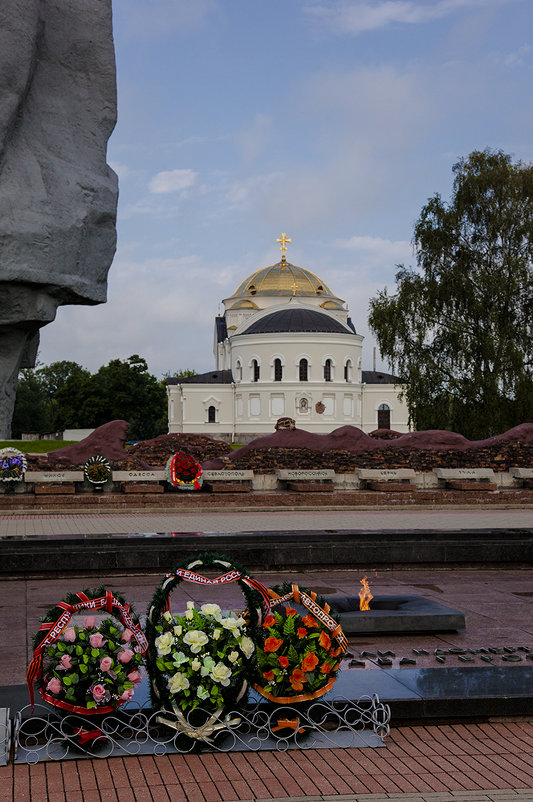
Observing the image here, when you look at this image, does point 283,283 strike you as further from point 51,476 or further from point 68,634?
point 68,634

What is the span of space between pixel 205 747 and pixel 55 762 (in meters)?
0.70

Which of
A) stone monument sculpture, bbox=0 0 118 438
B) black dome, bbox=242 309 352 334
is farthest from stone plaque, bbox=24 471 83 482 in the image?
black dome, bbox=242 309 352 334

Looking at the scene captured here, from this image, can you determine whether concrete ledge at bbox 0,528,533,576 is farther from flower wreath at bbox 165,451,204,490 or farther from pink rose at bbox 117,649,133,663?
flower wreath at bbox 165,451,204,490

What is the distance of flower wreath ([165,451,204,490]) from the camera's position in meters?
19.4

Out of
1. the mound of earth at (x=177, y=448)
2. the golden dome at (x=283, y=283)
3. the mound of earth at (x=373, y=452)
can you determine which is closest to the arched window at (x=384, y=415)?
the golden dome at (x=283, y=283)

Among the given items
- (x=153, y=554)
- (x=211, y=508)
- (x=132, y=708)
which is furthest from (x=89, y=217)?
(x=132, y=708)

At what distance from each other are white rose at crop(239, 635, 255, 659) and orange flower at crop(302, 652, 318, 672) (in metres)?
0.26

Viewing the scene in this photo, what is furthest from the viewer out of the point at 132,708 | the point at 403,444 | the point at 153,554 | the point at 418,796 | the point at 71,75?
the point at 403,444

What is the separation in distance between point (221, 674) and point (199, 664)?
0.11 meters

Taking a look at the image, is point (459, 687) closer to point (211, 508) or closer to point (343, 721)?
point (343, 721)

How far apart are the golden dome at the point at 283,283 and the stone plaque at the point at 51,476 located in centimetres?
7750

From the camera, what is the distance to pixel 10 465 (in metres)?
18.6

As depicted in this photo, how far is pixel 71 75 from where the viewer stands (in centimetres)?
1608

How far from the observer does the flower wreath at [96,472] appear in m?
19.2
